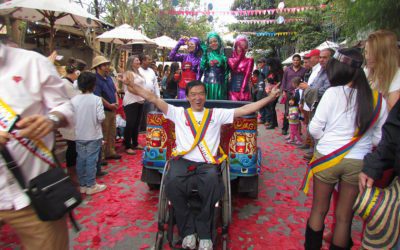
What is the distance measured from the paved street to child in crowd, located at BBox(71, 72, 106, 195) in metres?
0.33

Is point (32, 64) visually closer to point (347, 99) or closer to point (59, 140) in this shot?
point (347, 99)

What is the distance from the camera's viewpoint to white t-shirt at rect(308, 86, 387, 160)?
94.4 inches

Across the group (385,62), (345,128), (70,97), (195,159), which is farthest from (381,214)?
(70,97)

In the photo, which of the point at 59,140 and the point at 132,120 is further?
the point at 132,120

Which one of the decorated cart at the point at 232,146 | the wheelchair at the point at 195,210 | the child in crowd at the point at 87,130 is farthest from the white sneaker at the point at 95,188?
the wheelchair at the point at 195,210

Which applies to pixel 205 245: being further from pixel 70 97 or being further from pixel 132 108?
pixel 132 108

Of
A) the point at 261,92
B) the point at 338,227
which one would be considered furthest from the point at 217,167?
the point at 261,92

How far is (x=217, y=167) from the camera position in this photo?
321cm

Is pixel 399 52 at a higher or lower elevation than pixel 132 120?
higher

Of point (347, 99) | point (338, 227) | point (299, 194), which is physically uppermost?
point (347, 99)

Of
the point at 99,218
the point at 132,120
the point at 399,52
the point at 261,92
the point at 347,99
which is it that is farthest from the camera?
the point at 261,92

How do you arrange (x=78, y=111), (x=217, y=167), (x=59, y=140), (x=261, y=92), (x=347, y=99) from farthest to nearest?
(x=261, y=92), (x=59, y=140), (x=78, y=111), (x=217, y=167), (x=347, y=99)

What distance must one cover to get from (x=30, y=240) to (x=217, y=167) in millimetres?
1896

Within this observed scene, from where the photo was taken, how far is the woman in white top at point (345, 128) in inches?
93.0
